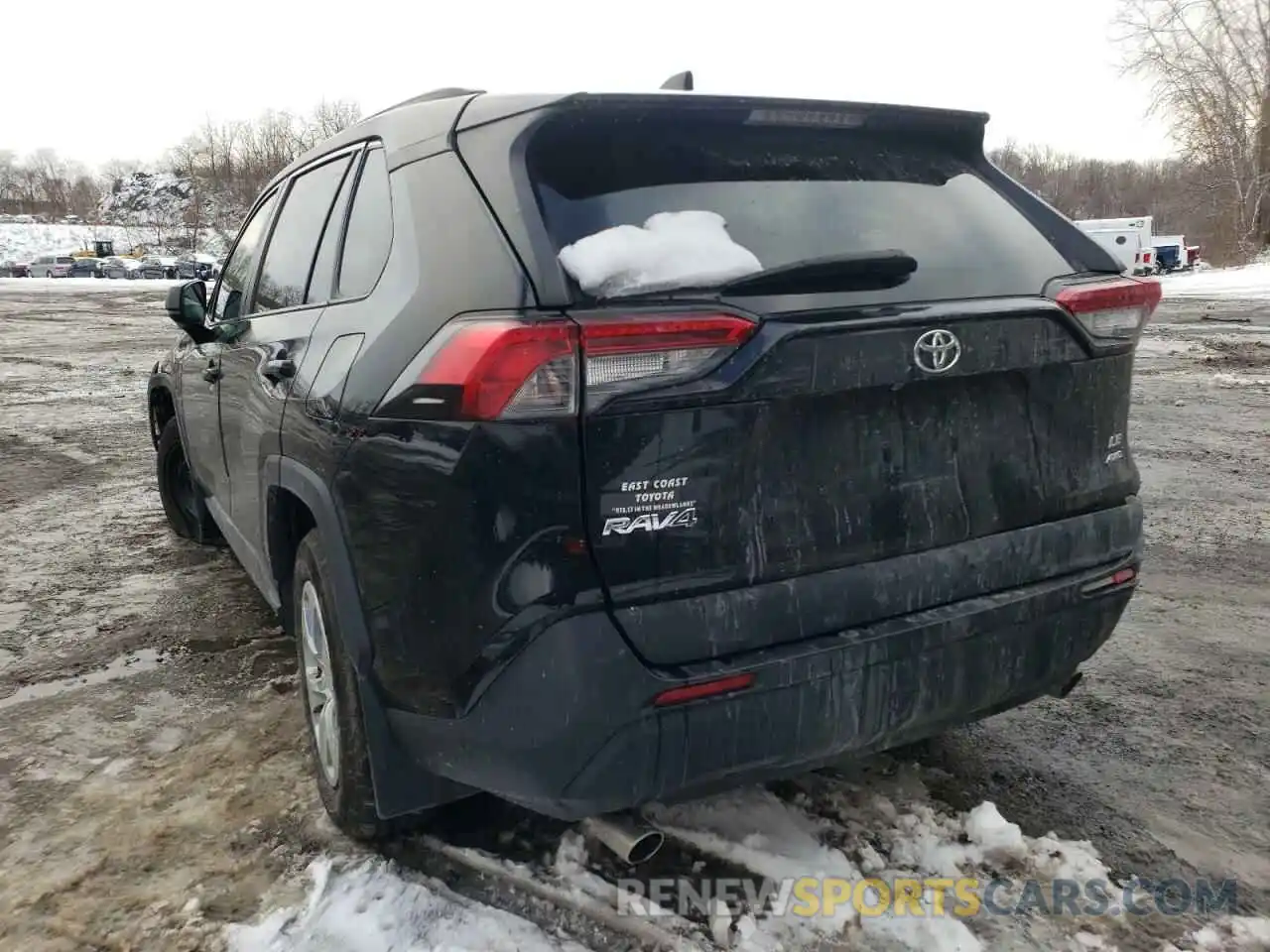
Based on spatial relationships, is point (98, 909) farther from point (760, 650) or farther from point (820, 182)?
point (820, 182)

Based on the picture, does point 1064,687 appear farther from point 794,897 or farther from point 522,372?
point 522,372

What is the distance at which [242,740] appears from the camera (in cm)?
315

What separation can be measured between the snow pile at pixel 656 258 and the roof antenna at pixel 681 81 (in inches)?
18.6

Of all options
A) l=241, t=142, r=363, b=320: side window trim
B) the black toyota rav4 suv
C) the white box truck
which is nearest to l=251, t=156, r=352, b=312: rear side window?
l=241, t=142, r=363, b=320: side window trim

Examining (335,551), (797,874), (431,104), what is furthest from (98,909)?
(431,104)

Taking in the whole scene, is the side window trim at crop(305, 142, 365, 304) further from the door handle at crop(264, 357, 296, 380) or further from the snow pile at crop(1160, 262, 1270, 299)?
the snow pile at crop(1160, 262, 1270, 299)

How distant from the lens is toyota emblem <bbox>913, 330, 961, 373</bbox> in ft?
6.64

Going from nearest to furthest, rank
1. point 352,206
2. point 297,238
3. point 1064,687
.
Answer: point 1064,687
point 352,206
point 297,238

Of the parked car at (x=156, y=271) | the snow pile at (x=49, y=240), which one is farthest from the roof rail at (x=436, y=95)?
the snow pile at (x=49, y=240)

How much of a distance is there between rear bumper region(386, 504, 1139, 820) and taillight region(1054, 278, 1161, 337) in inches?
24.9

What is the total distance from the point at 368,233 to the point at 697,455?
1.22 metres

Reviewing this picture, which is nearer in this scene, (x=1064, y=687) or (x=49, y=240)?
(x=1064, y=687)

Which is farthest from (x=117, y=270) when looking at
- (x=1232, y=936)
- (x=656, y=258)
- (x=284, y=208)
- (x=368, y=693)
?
(x=1232, y=936)

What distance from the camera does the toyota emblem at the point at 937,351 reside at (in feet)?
6.64
